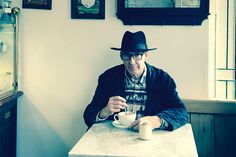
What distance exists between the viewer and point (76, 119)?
293 centimetres

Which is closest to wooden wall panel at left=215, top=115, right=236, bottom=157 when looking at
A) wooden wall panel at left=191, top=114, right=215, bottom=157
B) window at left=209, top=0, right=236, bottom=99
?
wooden wall panel at left=191, top=114, right=215, bottom=157

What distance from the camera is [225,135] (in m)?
2.64

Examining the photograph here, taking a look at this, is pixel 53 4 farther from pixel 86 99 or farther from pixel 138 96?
pixel 138 96

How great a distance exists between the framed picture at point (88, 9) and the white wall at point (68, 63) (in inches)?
1.7

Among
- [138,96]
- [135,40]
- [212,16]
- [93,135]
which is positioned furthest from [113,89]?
[212,16]

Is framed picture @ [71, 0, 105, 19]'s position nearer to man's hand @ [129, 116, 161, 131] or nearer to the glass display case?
the glass display case

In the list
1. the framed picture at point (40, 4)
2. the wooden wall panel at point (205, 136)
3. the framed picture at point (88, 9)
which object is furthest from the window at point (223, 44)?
the framed picture at point (40, 4)

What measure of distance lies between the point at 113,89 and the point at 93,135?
56 cm

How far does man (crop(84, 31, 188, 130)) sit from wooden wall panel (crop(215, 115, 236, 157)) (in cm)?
48

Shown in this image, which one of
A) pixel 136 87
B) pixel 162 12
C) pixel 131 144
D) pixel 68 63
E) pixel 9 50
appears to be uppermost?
pixel 162 12

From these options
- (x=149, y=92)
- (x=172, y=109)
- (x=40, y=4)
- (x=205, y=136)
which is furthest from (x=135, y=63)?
(x=40, y=4)

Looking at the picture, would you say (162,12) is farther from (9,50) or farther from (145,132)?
(9,50)

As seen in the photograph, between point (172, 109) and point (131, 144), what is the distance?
0.55m

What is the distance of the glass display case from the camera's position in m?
2.75
